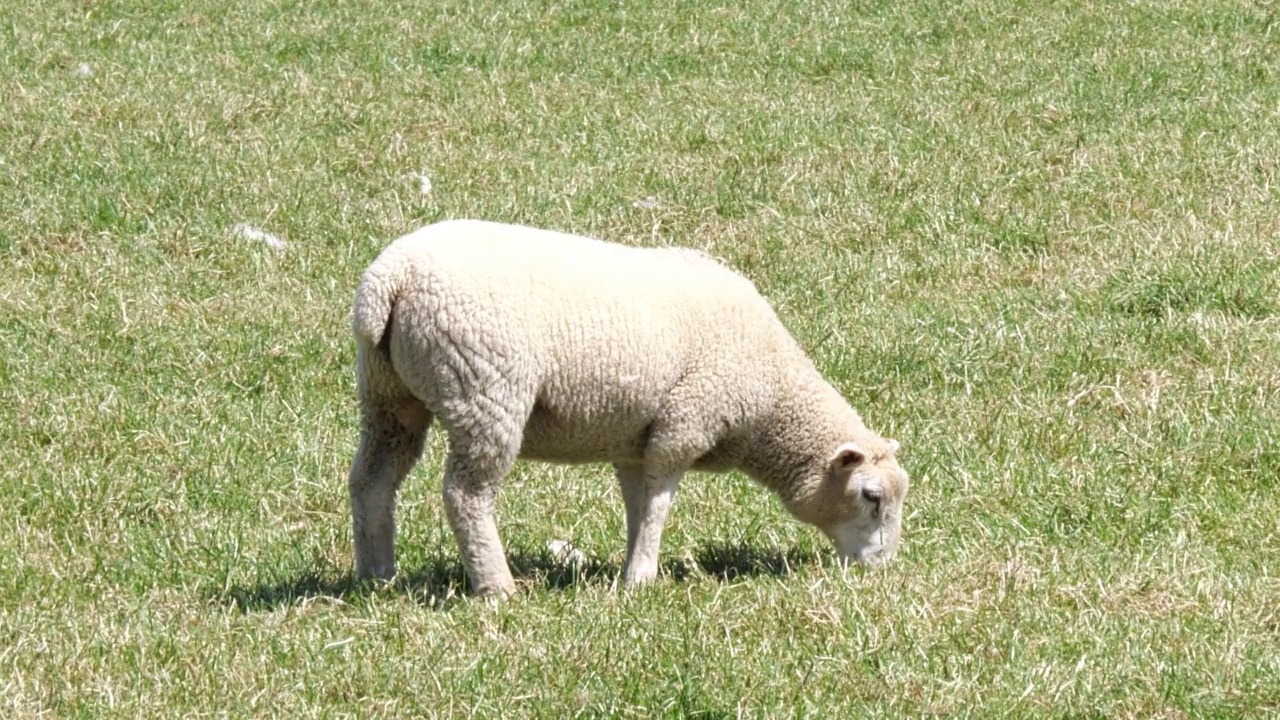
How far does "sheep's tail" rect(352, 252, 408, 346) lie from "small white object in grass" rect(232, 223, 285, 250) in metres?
4.75

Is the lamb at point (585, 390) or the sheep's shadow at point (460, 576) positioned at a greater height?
the lamb at point (585, 390)

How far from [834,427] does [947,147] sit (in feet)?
18.6

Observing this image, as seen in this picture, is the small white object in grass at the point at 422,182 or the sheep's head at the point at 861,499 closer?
the sheep's head at the point at 861,499

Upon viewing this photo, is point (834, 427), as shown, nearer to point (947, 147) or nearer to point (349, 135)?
point (947, 147)

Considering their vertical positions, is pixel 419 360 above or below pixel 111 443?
above

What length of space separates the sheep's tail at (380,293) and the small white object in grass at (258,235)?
15.6ft

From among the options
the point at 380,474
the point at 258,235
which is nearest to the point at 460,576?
the point at 380,474

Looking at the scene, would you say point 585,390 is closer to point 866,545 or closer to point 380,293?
point 380,293

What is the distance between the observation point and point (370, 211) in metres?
10.9

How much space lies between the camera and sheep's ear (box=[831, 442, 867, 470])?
251 inches

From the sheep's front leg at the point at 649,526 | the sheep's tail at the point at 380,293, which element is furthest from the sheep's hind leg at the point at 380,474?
the sheep's front leg at the point at 649,526

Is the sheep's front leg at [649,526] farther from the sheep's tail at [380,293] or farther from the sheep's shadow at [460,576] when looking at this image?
the sheep's tail at [380,293]

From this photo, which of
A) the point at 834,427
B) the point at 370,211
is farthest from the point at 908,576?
the point at 370,211

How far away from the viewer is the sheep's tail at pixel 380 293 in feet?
18.4
